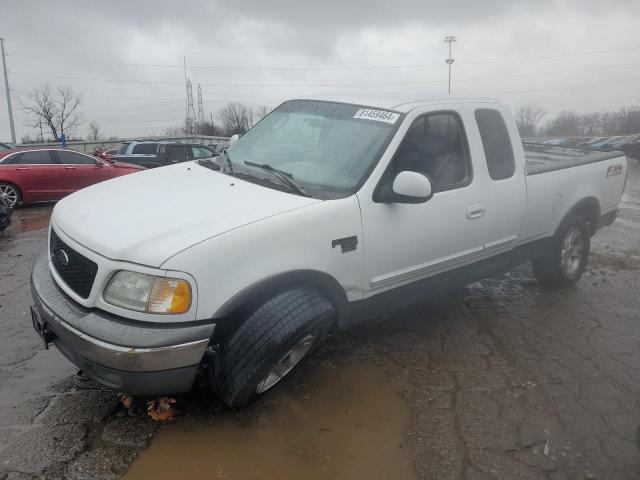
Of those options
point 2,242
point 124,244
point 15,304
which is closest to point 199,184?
point 124,244

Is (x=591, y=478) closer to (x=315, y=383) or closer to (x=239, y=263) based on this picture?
(x=315, y=383)

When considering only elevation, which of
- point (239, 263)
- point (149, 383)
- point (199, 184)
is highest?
point (199, 184)

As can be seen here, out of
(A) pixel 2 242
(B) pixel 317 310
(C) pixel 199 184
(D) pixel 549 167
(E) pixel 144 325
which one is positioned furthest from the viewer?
(A) pixel 2 242

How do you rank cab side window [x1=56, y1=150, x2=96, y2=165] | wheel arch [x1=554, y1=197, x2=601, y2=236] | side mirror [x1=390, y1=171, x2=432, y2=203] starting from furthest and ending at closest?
cab side window [x1=56, y1=150, x2=96, y2=165] < wheel arch [x1=554, y1=197, x2=601, y2=236] < side mirror [x1=390, y1=171, x2=432, y2=203]

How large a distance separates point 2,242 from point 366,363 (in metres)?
6.66

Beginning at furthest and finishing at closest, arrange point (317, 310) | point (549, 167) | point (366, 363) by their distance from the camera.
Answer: point (549, 167) → point (366, 363) → point (317, 310)

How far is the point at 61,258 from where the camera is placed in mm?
2945

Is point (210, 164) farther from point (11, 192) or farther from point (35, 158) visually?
point (35, 158)

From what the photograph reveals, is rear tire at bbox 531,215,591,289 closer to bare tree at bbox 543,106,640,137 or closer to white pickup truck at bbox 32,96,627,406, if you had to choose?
white pickup truck at bbox 32,96,627,406

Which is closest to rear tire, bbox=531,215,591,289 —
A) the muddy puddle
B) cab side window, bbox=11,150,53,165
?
the muddy puddle

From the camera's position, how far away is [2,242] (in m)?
7.86

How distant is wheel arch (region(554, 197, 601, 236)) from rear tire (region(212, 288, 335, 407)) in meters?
3.13

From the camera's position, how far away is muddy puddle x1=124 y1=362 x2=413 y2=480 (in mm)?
2611

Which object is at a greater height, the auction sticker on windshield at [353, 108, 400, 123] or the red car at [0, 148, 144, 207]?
the auction sticker on windshield at [353, 108, 400, 123]
